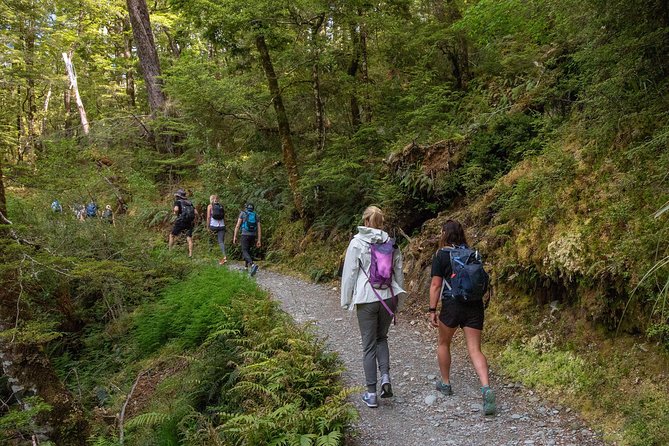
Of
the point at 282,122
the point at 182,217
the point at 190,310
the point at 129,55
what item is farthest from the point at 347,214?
the point at 129,55

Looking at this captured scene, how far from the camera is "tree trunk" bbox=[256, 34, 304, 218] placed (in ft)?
37.9

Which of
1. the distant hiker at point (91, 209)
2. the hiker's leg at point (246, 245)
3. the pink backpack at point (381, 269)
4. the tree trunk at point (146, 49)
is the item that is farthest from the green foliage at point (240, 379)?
the tree trunk at point (146, 49)

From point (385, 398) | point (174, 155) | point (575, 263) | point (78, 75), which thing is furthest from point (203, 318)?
point (78, 75)

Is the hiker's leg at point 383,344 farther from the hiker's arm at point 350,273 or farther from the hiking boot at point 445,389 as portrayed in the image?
the hiking boot at point 445,389

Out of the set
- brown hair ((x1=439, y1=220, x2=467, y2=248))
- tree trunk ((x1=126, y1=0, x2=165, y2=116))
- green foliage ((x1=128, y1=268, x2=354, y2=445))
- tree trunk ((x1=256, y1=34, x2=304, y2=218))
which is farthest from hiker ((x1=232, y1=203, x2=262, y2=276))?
tree trunk ((x1=126, y1=0, x2=165, y2=116))

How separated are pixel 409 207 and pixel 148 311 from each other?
18.8 feet

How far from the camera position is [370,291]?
464cm

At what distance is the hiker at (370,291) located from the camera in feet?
15.2

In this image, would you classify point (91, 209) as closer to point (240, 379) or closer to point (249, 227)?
point (249, 227)

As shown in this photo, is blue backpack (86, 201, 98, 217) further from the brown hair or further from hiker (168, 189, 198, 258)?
the brown hair

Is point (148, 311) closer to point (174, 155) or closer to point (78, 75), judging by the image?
point (174, 155)

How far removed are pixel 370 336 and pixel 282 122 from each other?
8.96 metres

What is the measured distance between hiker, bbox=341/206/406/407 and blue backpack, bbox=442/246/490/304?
66cm

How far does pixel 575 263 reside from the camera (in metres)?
4.86
